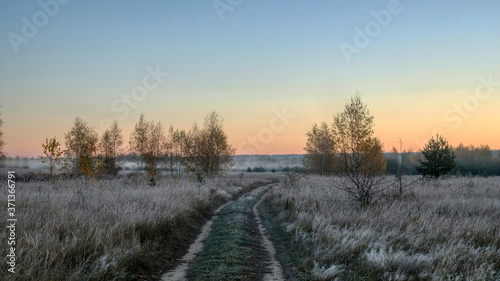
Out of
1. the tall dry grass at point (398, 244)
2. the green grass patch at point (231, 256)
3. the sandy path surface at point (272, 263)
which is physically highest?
the tall dry grass at point (398, 244)

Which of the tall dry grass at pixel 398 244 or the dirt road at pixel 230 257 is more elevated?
the tall dry grass at pixel 398 244

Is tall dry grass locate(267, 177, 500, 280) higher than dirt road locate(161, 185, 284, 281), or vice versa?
tall dry grass locate(267, 177, 500, 280)

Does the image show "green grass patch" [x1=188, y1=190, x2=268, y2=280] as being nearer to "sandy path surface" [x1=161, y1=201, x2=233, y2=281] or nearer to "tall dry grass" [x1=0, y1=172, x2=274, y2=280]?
"sandy path surface" [x1=161, y1=201, x2=233, y2=281]

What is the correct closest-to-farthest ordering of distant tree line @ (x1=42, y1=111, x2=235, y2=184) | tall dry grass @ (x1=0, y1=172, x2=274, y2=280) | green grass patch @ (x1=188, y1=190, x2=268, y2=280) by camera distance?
tall dry grass @ (x1=0, y1=172, x2=274, y2=280) → green grass patch @ (x1=188, y1=190, x2=268, y2=280) → distant tree line @ (x1=42, y1=111, x2=235, y2=184)

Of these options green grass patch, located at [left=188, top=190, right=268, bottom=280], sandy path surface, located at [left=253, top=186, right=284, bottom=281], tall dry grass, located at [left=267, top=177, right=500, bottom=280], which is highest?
tall dry grass, located at [left=267, top=177, right=500, bottom=280]

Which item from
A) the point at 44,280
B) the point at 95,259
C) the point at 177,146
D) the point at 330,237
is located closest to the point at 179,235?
the point at 95,259

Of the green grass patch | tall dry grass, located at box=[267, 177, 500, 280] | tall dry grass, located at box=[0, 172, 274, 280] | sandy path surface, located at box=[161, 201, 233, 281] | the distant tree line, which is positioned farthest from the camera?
the distant tree line

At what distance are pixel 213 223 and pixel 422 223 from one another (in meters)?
8.71

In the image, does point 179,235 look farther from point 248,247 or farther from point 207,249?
point 248,247

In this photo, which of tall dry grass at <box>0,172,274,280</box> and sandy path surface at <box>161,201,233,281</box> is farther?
sandy path surface at <box>161,201,233,281</box>

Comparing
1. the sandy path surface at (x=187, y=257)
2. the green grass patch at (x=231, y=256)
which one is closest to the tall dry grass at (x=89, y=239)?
the sandy path surface at (x=187, y=257)

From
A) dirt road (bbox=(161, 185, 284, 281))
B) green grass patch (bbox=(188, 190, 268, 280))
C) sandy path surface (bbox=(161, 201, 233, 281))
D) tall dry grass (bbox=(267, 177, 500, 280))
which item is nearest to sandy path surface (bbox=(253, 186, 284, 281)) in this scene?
dirt road (bbox=(161, 185, 284, 281))

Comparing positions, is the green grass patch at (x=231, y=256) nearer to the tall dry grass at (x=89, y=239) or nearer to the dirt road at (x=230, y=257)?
the dirt road at (x=230, y=257)

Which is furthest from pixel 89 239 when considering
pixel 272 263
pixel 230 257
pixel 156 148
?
pixel 156 148
